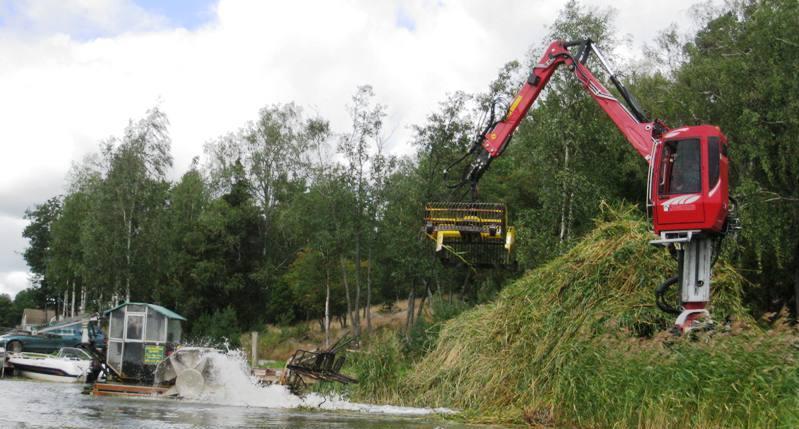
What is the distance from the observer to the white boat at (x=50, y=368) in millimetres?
30938

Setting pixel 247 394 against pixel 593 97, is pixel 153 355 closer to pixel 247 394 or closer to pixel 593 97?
pixel 247 394

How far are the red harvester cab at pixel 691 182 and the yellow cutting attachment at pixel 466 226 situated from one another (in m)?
3.95

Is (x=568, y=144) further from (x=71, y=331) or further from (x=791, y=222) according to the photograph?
(x=71, y=331)

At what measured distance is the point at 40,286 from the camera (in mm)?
81625

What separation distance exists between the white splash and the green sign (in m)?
3.52

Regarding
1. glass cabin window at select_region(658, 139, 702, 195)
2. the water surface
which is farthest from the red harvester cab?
the water surface

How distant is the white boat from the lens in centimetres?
3094

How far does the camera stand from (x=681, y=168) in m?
13.9

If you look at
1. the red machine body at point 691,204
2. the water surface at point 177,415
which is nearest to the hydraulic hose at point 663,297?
the red machine body at point 691,204

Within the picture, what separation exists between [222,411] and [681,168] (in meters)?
9.70

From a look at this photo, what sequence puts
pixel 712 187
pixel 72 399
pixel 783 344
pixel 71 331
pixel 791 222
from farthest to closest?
1. pixel 71 331
2. pixel 791 222
3. pixel 72 399
4. pixel 712 187
5. pixel 783 344

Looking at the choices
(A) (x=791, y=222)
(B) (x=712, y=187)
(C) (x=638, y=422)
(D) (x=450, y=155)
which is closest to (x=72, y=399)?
(C) (x=638, y=422)

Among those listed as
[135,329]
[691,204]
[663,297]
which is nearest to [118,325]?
[135,329]

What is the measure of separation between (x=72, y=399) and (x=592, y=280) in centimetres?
1215
